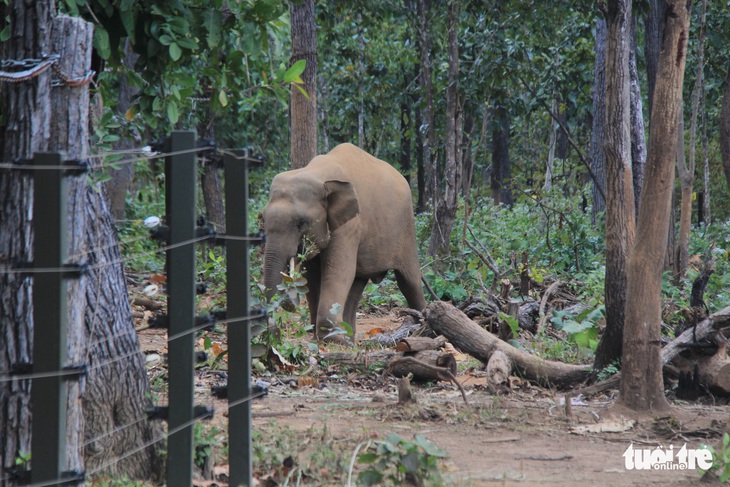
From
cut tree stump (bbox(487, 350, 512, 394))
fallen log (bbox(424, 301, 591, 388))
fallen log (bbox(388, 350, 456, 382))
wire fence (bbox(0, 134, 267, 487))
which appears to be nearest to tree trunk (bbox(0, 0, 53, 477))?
wire fence (bbox(0, 134, 267, 487))

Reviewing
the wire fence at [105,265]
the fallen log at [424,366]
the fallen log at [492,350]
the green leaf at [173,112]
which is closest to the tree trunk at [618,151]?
the fallen log at [492,350]

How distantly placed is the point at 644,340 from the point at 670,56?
190 cm

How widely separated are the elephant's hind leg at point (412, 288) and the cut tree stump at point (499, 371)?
4.80 meters

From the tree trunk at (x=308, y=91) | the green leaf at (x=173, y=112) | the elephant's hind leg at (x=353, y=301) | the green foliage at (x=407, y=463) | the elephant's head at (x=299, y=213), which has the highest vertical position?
the tree trunk at (x=308, y=91)

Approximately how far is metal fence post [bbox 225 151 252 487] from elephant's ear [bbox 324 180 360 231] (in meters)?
6.59

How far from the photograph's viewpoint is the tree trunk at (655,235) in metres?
5.95

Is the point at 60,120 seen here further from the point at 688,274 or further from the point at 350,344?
the point at 688,274

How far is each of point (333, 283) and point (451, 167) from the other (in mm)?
4866

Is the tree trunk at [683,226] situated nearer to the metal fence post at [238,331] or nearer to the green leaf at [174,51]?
the green leaf at [174,51]

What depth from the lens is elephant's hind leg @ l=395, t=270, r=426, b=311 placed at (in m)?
12.0

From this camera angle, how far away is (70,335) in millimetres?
3156

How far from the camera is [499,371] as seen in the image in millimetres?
6988

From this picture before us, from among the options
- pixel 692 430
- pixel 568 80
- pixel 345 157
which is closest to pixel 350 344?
pixel 345 157

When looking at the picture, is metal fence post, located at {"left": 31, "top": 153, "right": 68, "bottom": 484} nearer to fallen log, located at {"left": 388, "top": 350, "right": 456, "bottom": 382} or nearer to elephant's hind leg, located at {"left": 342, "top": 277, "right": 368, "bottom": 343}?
fallen log, located at {"left": 388, "top": 350, "right": 456, "bottom": 382}
